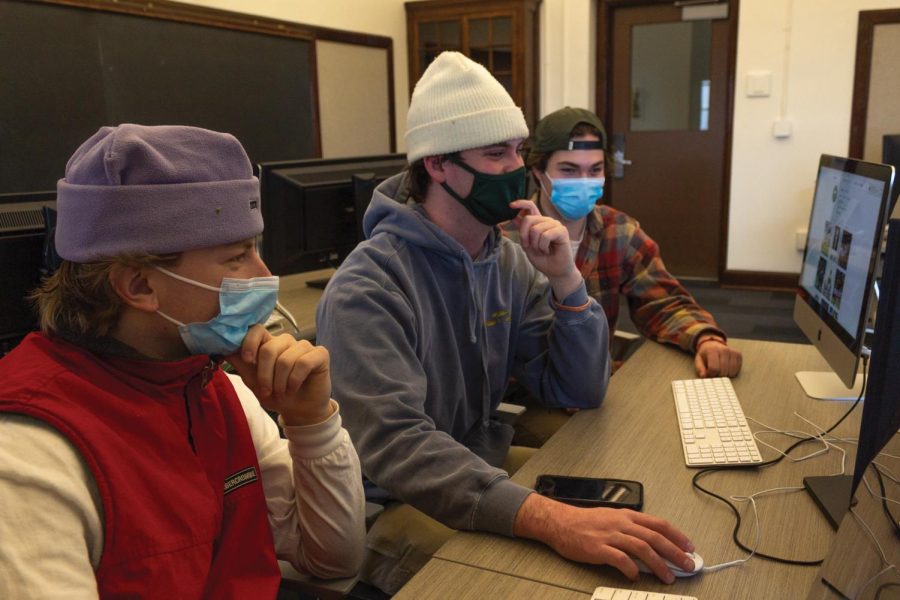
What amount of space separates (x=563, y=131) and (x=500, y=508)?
1529 mm

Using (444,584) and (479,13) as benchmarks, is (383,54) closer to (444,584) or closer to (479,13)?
(479,13)

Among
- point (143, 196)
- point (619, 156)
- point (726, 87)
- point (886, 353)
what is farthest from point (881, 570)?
point (619, 156)

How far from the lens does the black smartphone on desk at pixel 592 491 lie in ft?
3.96

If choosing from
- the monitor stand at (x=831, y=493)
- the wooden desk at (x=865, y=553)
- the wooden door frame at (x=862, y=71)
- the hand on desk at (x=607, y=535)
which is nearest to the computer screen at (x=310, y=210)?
the hand on desk at (x=607, y=535)

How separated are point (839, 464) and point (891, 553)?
807mm

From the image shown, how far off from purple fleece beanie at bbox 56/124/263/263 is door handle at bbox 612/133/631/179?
5.36 meters

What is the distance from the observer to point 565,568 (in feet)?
3.50

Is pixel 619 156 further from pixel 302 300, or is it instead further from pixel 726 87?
pixel 302 300

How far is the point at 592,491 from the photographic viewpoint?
48.8 inches

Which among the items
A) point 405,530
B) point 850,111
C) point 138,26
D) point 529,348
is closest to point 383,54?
point 138,26

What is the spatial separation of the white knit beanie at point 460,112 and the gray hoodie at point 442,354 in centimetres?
13

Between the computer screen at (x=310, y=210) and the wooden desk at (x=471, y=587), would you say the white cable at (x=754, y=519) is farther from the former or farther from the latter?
the computer screen at (x=310, y=210)

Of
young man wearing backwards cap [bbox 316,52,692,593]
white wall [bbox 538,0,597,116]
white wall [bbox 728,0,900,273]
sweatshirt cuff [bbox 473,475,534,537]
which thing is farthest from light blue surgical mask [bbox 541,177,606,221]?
white wall [bbox 538,0,597,116]

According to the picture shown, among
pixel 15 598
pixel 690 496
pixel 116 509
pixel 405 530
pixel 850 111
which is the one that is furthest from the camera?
pixel 850 111
